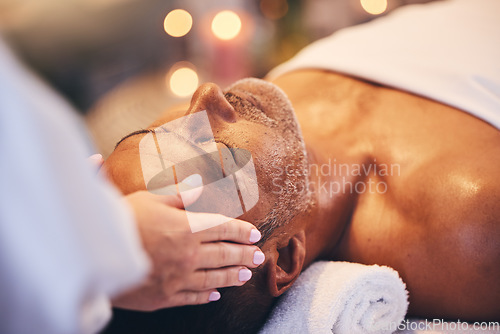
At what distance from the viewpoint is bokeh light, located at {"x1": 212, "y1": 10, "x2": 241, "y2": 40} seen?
2.25 metres

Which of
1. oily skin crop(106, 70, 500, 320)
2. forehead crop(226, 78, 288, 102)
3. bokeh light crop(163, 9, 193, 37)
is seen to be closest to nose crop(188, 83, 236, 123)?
oily skin crop(106, 70, 500, 320)

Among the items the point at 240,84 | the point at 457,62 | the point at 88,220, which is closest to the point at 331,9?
the point at 457,62

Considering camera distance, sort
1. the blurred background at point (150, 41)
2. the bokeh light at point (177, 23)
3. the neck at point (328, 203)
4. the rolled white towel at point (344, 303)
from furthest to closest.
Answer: the bokeh light at point (177, 23)
the blurred background at point (150, 41)
the neck at point (328, 203)
the rolled white towel at point (344, 303)

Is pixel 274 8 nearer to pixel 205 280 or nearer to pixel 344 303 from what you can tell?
pixel 344 303

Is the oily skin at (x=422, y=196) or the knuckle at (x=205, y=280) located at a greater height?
the knuckle at (x=205, y=280)

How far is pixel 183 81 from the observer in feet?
7.59

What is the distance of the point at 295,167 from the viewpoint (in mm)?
890

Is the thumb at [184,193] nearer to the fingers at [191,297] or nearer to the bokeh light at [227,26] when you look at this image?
the fingers at [191,297]

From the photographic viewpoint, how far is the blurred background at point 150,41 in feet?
6.28

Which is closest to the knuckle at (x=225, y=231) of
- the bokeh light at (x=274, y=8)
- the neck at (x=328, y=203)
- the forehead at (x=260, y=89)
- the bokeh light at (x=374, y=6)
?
the neck at (x=328, y=203)

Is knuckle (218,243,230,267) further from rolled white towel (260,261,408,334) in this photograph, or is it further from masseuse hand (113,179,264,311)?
rolled white towel (260,261,408,334)

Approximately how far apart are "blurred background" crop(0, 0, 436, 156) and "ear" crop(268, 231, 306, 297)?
117 cm

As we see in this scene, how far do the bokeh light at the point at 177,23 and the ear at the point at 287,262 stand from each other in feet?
6.70

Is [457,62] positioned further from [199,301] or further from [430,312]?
[199,301]
